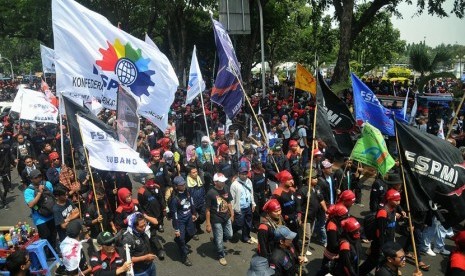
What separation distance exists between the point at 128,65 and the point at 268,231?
Result: 4.30 m

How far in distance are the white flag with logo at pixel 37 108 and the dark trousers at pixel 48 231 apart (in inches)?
182

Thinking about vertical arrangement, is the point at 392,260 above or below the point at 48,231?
above

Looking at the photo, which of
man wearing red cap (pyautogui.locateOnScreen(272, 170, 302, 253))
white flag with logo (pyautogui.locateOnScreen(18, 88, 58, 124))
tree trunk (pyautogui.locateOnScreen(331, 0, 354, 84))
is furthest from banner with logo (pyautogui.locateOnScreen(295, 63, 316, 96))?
tree trunk (pyautogui.locateOnScreen(331, 0, 354, 84))

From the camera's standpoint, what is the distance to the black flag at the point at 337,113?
259 inches

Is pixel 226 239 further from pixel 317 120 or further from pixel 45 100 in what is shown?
pixel 45 100

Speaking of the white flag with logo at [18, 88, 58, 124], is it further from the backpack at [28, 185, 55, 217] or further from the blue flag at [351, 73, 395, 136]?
the blue flag at [351, 73, 395, 136]

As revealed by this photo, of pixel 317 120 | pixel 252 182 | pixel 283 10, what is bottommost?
pixel 252 182

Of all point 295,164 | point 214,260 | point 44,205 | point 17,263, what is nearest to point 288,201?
point 214,260

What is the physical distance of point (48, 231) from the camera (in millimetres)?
6828

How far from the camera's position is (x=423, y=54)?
2745 cm

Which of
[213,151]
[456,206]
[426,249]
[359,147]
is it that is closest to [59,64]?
[213,151]

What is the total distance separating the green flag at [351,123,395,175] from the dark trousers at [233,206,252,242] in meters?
2.43

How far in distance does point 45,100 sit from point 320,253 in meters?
8.39

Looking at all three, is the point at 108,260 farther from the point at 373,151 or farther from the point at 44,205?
the point at 373,151
